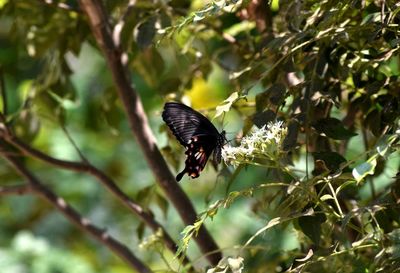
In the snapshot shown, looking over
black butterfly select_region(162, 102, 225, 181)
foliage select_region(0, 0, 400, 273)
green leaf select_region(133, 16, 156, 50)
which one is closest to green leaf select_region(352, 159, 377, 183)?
foliage select_region(0, 0, 400, 273)

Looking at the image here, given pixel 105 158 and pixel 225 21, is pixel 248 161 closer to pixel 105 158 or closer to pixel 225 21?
pixel 225 21

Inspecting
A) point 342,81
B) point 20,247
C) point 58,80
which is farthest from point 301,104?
point 20,247

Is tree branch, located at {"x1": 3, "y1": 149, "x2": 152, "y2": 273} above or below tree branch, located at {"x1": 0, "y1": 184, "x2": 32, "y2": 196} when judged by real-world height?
below

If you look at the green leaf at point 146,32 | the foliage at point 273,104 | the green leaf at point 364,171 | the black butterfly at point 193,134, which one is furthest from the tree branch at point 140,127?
the green leaf at point 364,171

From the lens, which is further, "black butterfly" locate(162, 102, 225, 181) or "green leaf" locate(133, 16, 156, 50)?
"green leaf" locate(133, 16, 156, 50)

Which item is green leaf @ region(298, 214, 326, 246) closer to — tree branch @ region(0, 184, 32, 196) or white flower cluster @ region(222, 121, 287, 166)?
white flower cluster @ region(222, 121, 287, 166)

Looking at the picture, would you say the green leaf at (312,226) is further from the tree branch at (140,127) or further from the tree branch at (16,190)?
the tree branch at (16,190)
